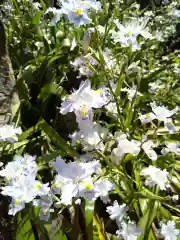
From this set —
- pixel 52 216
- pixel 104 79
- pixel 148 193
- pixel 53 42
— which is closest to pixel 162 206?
pixel 148 193

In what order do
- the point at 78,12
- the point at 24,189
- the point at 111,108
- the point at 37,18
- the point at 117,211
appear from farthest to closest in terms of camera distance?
1. the point at 37,18
2. the point at 111,108
3. the point at 117,211
4. the point at 78,12
5. the point at 24,189

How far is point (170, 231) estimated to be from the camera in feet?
4.37

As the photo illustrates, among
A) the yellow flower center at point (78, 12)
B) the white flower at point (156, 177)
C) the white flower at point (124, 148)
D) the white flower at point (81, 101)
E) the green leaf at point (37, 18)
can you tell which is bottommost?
the white flower at point (156, 177)

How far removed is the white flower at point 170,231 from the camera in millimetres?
1317

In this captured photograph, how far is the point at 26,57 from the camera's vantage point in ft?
6.66

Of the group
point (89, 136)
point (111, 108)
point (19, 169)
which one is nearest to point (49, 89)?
point (111, 108)

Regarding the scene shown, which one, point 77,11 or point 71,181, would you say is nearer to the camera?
point 71,181

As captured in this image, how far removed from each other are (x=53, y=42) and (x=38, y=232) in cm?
104

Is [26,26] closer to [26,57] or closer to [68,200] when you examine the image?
[26,57]

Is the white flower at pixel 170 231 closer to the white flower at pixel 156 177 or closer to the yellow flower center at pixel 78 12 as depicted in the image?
the white flower at pixel 156 177

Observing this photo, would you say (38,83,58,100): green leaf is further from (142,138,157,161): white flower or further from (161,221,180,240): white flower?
(161,221,180,240): white flower

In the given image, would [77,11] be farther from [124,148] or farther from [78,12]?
[124,148]

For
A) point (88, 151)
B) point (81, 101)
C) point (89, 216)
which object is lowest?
point (89, 216)

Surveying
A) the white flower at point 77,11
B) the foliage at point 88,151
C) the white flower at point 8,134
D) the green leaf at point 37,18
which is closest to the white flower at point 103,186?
the foliage at point 88,151
